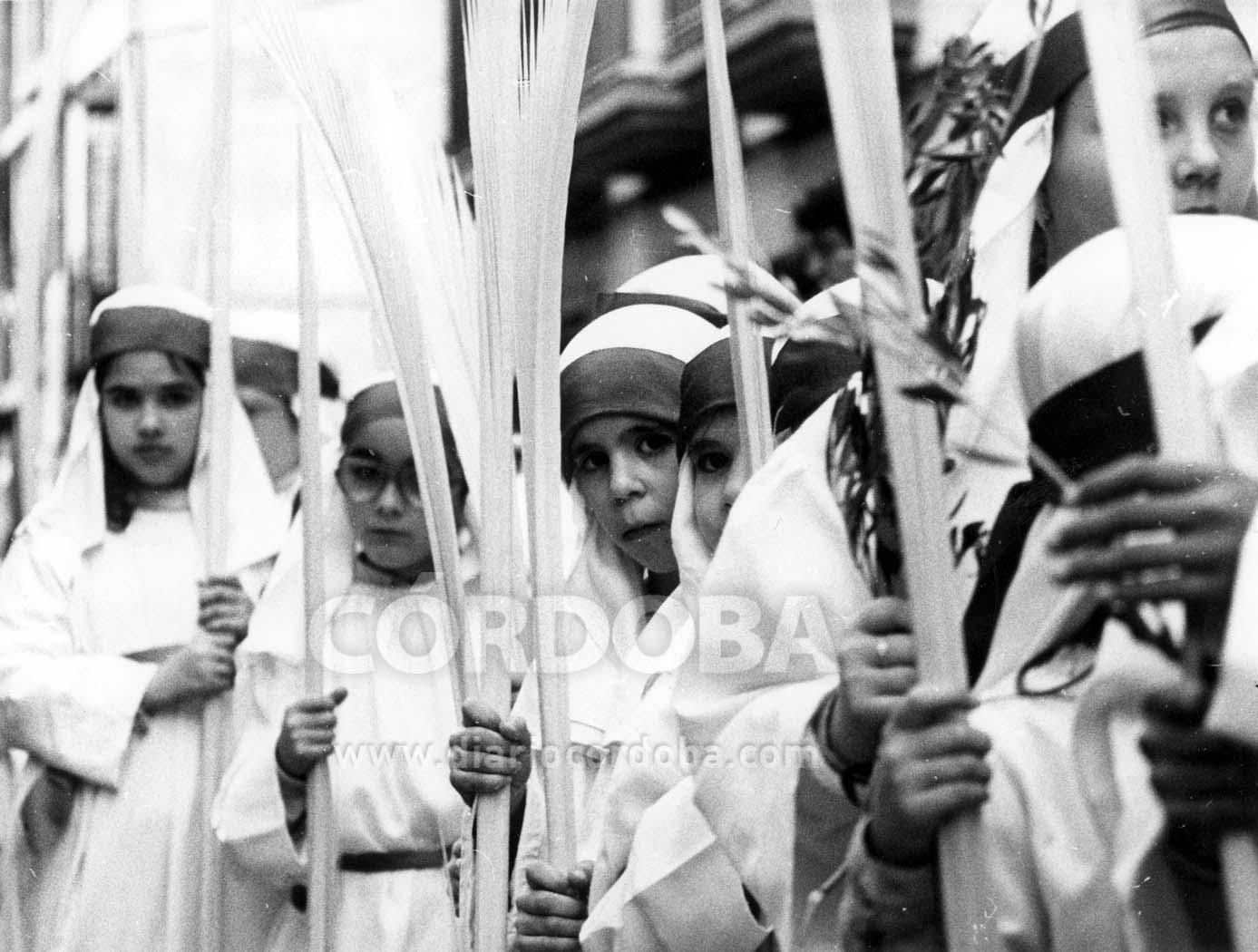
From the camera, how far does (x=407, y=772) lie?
272cm

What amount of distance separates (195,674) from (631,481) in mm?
873

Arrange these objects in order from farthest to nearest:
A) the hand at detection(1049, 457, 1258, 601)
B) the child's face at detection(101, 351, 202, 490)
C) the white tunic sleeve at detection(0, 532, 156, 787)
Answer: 1. the child's face at detection(101, 351, 202, 490)
2. the white tunic sleeve at detection(0, 532, 156, 787)
3. the hand at detection(1049, 457, 1258, 601)

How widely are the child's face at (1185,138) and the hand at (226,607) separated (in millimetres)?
A: 1586

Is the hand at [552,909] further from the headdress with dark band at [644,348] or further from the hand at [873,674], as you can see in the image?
the hand at [873,674]

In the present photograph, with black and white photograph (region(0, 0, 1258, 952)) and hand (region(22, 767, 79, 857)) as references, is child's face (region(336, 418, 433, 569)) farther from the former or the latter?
hand (region(22, 767, 79, 857))

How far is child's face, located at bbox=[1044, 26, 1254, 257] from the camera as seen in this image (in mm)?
1611

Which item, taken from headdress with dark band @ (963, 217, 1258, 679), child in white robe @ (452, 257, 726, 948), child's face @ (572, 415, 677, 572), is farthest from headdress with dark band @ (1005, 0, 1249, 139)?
child's face @ (572, 415, 677, 572)

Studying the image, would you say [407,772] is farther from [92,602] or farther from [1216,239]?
[1216,239]

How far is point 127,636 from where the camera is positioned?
3145 mm

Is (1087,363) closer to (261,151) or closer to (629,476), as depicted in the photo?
(629,476)

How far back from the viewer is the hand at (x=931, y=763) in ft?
4.66

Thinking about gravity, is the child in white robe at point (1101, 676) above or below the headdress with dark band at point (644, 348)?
below

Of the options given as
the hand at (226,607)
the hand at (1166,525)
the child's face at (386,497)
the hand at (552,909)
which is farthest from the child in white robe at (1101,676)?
the hand at (226,607)

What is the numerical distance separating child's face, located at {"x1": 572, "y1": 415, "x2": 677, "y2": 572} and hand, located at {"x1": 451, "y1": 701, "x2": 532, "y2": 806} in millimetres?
278
